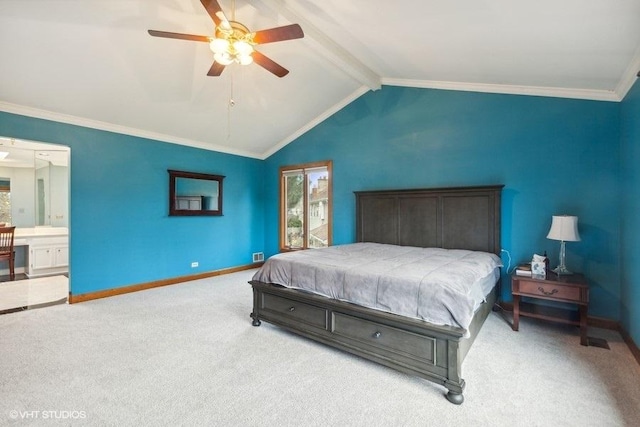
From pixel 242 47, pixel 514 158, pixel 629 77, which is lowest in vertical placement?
pixel 514 158

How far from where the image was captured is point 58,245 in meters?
5.97

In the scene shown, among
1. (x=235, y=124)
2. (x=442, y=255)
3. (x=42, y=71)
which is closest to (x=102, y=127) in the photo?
(x=42, y=71)

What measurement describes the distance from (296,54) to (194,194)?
3.16 meters

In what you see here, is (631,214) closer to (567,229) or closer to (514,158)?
(567,229)

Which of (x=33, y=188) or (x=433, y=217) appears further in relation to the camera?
(x=33, y=188)

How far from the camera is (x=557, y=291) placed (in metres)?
2.90

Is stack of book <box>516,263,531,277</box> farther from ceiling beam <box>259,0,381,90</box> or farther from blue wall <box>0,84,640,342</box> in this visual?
ceiling beam <box>259,0,381,90</box>

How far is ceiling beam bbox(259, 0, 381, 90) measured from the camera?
2896 millimetres

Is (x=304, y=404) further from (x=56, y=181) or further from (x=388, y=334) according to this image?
(x=56, y=181)

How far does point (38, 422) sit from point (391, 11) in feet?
13.0

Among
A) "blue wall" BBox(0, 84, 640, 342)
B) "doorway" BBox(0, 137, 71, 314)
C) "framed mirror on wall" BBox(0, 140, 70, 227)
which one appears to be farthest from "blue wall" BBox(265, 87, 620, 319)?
"framed mirror on wall" BBox(0, 140, 70, 227)

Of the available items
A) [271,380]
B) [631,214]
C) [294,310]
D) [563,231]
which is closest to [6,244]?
[294,310]

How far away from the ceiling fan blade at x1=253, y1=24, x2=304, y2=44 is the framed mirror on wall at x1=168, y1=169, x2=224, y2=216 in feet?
11.5

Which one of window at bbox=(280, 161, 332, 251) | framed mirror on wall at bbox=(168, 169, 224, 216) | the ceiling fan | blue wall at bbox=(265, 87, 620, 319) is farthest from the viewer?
window at bbox=(280, 161, 332, 251)
